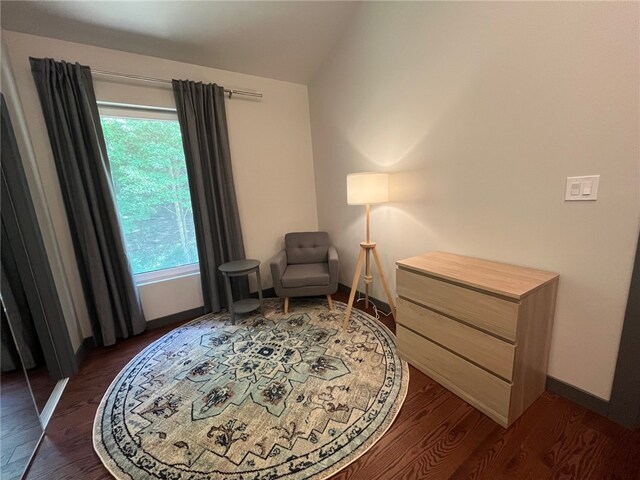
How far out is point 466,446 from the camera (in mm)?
1338

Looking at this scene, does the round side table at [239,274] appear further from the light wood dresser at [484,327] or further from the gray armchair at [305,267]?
the light wood dresser at [484,327]

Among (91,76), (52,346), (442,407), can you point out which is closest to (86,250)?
(52,346)

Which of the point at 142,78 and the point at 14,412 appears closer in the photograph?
the point at 14,412

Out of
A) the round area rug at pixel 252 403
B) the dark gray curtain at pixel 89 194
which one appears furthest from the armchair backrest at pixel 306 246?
the dark gray curtain at pixel 89 194

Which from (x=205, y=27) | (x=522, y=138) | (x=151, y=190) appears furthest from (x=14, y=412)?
(x=522, y=138)

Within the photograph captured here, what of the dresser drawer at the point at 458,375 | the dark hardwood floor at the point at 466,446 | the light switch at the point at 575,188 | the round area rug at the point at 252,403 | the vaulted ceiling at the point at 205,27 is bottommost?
the dark hardwood floor at the point at 466,446

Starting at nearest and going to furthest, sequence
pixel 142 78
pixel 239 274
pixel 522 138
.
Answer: pixel 522 138
pixel 142 78
pixel 239 274

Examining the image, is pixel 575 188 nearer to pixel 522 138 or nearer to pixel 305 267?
pixel 522 138

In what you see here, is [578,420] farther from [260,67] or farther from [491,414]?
[260,67]

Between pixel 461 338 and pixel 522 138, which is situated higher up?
pixel 522 138

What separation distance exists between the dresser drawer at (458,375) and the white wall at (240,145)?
204 cm

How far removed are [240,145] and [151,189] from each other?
1.05m

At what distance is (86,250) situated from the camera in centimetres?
228

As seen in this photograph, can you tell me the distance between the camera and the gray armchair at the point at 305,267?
9.00 feet
